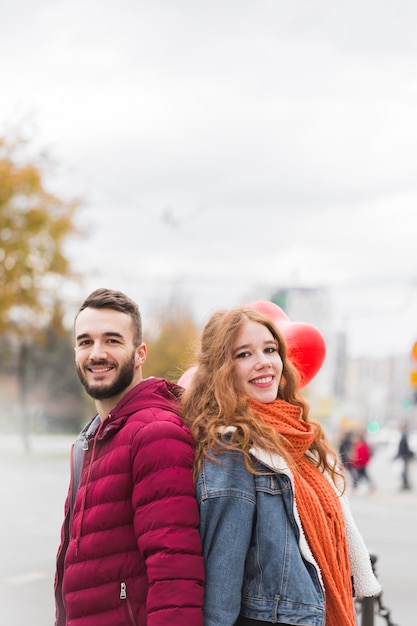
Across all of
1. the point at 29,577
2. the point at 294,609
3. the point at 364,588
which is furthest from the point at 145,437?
the point at 29,577

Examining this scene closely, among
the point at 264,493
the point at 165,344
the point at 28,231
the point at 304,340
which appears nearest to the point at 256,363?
the point at 264,493

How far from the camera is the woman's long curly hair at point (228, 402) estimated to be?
114 inches

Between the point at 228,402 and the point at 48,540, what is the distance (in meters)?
8.80

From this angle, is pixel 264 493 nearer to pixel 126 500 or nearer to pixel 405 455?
pixel 126 500

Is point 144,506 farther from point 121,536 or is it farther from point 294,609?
point 294,609

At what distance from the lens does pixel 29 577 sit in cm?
884

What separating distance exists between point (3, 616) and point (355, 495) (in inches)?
546

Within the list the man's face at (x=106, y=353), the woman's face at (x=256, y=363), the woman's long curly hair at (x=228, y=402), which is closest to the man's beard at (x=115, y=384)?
the man's face at (x=106, y=353)

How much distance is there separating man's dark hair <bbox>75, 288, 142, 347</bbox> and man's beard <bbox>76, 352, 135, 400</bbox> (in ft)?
0.29

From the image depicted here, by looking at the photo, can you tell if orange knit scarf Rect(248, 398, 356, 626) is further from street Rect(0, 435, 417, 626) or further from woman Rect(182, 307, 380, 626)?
street Rect(0, 435, 417, 626)

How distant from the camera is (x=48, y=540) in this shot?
36.6 feet

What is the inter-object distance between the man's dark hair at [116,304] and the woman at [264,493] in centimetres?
25

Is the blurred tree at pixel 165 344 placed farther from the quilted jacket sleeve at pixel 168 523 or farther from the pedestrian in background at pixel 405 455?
the quilted jacket sleeve at pixel 168 523

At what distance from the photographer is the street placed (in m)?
7.77
